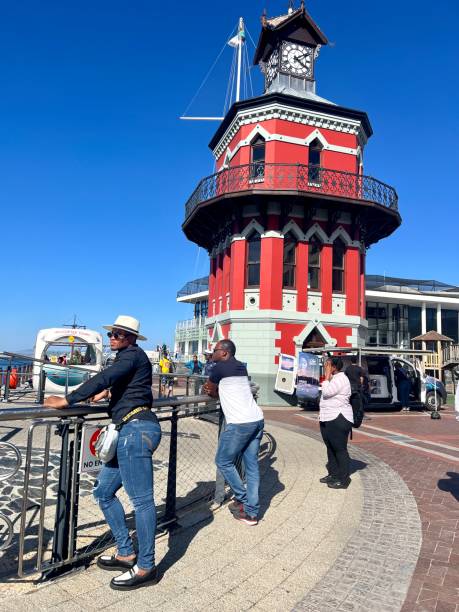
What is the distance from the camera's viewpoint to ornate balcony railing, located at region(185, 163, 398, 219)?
19.1 metres

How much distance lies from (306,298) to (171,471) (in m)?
15.6

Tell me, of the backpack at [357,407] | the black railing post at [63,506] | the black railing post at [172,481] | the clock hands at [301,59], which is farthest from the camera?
the clock hands at [301,59]

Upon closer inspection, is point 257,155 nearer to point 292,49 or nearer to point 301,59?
point 301,59

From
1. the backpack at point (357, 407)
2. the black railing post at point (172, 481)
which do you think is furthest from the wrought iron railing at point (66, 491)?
the backpack at point (357, 407)

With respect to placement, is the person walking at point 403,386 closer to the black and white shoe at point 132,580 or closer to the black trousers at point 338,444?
the black trousers at point 338,444

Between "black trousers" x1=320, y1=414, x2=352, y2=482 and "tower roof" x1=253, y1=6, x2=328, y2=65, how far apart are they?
22.0 m

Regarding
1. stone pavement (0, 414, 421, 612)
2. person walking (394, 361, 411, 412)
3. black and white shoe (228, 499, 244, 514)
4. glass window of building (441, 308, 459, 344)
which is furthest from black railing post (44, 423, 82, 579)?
glass window of building (441, 308, 459, 344)

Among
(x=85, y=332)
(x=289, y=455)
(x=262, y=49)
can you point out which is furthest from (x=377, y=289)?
(x=289, y=455)

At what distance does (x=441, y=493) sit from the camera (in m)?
6.00

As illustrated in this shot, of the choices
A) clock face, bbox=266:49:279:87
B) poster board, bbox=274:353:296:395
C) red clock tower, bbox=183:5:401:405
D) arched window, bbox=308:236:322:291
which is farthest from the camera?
clock face, bbox=266:49:279:87

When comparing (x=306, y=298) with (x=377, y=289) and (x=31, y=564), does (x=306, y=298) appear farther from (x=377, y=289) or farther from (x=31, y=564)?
(x=377, y=289)

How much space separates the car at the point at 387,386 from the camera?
653 inches

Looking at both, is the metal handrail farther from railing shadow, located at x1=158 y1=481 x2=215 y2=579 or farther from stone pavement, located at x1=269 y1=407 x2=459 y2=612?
stone pavement, located at x1=269 y1=407 x2=459 y2=612

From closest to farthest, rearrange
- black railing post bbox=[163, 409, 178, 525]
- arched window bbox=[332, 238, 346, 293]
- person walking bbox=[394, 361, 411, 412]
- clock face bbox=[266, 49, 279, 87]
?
black railing post bbox=[163, 409, 178, 525] < person walking bbox=[394, 361, 411, 412] < arched window bbox=[332, 238, 346, 293] < clock face bbox=[266, 49, 279, 87]
